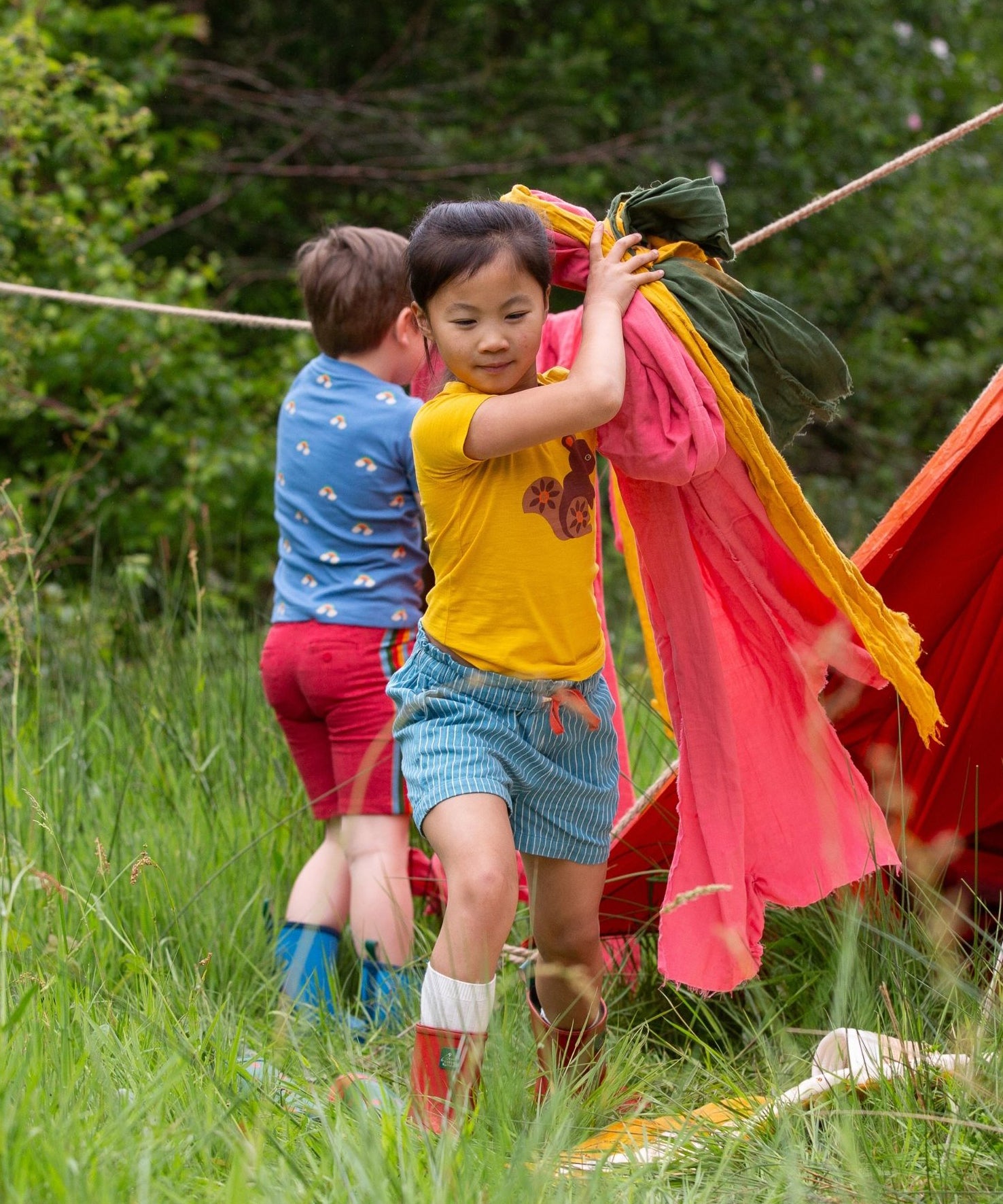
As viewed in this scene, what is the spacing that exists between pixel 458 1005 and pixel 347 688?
37.9 inches

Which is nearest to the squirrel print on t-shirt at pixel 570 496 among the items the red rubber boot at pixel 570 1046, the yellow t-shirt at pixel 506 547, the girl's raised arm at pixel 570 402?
the yellow t-shirt at pixel 506 547

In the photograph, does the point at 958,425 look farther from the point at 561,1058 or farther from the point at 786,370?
the point at 561,1058

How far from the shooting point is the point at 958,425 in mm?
2498

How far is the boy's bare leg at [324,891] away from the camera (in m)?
2.93

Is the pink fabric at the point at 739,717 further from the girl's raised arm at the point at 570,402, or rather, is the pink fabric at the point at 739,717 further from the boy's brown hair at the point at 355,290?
the boy's brown hair at the point at 355,290

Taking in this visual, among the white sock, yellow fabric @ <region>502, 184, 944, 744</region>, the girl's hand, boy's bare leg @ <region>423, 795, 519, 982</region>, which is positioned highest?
the girl's hand

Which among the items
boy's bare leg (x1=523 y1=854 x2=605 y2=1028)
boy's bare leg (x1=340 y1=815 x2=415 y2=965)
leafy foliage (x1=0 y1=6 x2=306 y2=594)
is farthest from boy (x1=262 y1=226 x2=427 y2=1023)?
leafy foliage (x1=0 y1=6 x2=306 y2=594)

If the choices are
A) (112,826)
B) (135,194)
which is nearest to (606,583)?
(135,194)

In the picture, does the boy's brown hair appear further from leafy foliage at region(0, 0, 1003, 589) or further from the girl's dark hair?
leafy foliage at region(0, 0, 1003, 589)

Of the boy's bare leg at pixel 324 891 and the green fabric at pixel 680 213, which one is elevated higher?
the green fabric at pixel 680 213

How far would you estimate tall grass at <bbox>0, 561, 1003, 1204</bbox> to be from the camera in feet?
5.65

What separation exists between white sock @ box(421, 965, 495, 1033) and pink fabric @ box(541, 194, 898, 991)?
0.38 meters

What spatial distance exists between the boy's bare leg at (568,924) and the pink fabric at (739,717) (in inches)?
4.6

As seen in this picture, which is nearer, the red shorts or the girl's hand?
the girl's hand
